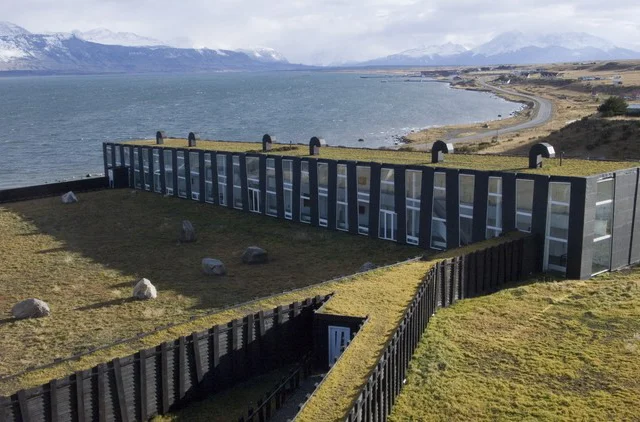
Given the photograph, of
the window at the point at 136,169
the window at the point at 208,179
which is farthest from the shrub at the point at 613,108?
the window at the point at 136,169

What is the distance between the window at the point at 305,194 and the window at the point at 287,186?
127cm

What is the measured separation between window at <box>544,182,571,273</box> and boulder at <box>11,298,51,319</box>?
2563 centimetres

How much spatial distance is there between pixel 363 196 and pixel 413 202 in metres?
4.27

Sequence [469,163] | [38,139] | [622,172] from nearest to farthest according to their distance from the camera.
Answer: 1. [622,172]
2. [469,163]
3. [38,139]

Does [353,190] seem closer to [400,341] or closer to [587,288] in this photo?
[587,288]

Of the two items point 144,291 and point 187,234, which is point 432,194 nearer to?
point 187,234

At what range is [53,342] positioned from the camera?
1109 inches

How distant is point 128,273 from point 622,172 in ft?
93.2

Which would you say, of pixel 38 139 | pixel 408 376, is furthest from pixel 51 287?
pixel 38 139

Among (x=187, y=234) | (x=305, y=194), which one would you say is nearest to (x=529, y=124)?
(x=305, y=194)

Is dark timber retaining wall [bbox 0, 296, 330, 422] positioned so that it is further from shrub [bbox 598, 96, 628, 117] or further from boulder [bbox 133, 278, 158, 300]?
shrub [bbox 598, 96, 628, 117]

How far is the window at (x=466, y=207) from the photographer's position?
3903 centimetres

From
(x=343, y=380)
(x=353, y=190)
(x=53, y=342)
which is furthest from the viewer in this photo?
(x=353, y=190)

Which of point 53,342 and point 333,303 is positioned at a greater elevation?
point 333,303
